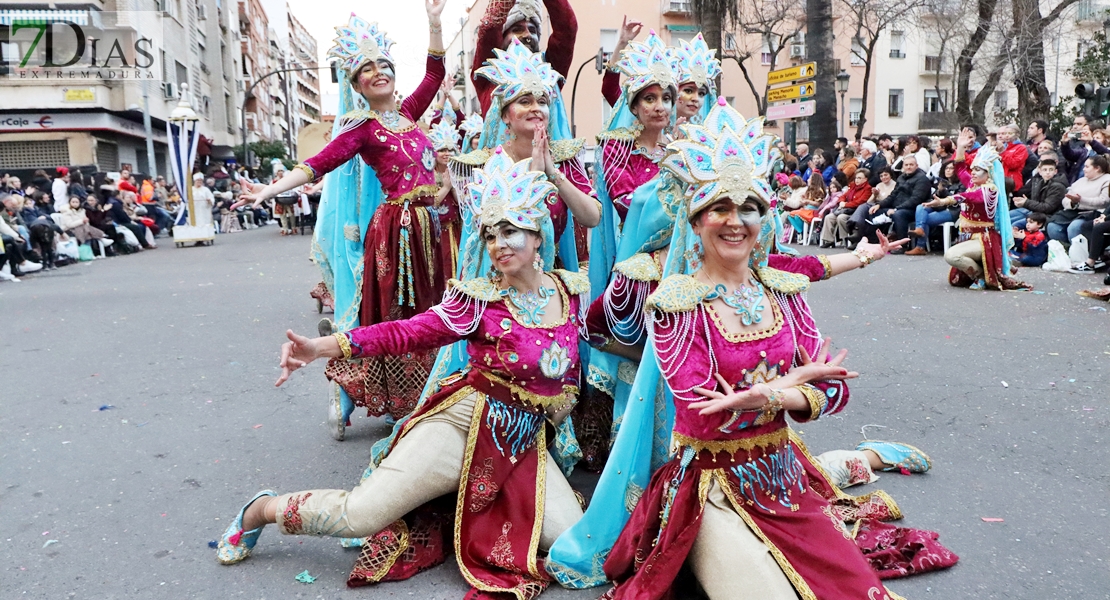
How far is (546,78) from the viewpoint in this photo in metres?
3.81

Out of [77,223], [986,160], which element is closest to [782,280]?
[986,160]

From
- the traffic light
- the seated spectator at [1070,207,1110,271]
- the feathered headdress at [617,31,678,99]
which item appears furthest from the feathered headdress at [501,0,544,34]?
the traffic light

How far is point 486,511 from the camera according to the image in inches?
125

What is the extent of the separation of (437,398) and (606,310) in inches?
29.6

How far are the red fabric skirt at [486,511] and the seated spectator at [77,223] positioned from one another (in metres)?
16.0

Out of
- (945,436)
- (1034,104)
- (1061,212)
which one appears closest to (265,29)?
(1034,104)

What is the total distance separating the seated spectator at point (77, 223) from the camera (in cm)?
1648

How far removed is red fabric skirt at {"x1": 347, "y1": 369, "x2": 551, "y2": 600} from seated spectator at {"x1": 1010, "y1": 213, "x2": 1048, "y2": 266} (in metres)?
9.75

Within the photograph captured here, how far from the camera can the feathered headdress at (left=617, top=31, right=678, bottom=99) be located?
12.7 feet

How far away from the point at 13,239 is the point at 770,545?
561 inches

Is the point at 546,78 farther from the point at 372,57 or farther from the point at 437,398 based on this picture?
the point at 437,398

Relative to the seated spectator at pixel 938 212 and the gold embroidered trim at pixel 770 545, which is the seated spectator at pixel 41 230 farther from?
the gold embroidered trim at pixel 770 545

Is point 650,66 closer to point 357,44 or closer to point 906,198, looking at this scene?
point 357,44

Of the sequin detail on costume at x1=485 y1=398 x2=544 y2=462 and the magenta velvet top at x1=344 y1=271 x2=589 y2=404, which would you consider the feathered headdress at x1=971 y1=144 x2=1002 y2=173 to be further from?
the sequin detail on costume at x1=485 y1=398 x2=544 y2=462
